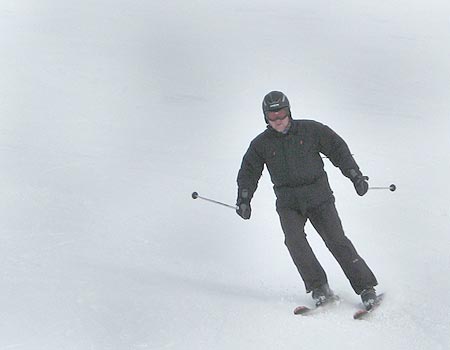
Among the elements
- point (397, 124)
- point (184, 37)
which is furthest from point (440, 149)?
point (184, 37)

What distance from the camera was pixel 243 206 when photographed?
19.8 feet

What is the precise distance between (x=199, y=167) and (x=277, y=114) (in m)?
3.90

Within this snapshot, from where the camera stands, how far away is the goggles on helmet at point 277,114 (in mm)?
5785

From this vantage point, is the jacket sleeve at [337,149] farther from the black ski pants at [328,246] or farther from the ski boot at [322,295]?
the ski boot at [322,295]

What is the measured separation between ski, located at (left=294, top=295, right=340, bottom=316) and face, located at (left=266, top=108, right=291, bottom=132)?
3.84ft

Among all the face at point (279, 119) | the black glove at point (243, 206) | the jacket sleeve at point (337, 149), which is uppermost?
the face at point (279, 119)

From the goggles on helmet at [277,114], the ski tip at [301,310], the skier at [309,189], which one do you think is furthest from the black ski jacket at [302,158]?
the ski tip at [301,310]

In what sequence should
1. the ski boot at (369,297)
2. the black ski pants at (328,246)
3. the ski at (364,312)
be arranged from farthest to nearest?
→ 1. the black ski pants at (328,246)
2. the ski boot at (369,297)
3. the ski at (364,312)

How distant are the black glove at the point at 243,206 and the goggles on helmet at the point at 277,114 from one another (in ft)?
1.94

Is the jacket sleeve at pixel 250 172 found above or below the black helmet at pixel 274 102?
below

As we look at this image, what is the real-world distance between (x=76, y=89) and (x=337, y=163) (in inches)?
271

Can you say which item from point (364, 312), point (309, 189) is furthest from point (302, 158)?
point (364, 312)

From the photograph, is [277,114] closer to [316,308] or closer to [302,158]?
[302,158]

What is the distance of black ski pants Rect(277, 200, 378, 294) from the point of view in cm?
586
